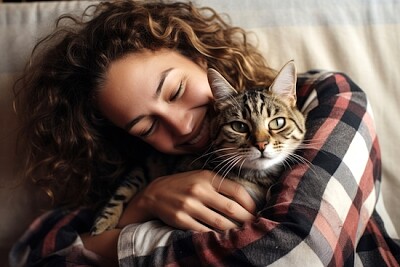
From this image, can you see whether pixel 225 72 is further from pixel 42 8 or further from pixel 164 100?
pixel 42 8

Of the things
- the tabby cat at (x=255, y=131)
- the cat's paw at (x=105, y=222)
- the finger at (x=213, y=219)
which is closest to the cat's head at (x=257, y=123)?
the tabby cat at (x=255, y=131)

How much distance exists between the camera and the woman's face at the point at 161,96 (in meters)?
1.06

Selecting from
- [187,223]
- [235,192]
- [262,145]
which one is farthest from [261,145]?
[187,223]

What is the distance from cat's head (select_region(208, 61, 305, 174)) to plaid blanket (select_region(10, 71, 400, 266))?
47 millimetres

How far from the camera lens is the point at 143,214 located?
1122mm

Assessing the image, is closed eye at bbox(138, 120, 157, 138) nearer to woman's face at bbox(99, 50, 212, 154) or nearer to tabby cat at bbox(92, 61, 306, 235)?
woman's face at bbox(99, 50, 212, 154)

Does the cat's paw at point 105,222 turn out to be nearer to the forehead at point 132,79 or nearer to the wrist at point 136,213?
the wrist at point 136,213

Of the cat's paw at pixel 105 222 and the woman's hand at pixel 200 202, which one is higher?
the woman's hand at pixel 200 202

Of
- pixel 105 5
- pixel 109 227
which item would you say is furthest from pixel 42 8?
pixel 109 227

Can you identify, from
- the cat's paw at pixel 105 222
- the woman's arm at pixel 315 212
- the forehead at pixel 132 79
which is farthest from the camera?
the cat's paw at pixel 105 222

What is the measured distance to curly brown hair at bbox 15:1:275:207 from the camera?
115 cm

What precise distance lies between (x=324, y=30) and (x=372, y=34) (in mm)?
148

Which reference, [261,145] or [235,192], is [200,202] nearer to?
[235,192]

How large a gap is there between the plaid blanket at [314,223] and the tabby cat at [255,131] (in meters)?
0.05
